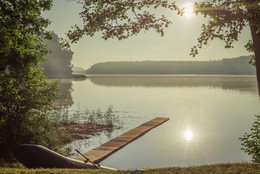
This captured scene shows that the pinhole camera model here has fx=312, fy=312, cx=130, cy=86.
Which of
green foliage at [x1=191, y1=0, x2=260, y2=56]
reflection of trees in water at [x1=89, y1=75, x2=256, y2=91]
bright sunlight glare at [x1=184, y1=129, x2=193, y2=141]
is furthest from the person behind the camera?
reflection of trees in water at [x1=89, y1=75, x2=256, y2=91]

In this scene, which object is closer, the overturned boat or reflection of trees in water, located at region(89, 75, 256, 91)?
the overturned boat

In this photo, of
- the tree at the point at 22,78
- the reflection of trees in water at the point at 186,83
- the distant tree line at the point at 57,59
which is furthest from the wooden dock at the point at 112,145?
the distant tree line at the point at 57,59

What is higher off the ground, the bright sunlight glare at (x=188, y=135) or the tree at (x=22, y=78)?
the tree at (x=22, y=78)

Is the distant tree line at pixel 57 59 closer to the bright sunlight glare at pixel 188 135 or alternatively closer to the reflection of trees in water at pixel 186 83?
the reflection of trees in water at pixel 186 83

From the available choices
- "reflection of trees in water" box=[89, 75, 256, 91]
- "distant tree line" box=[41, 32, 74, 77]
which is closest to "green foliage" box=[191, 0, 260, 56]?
"reflection of trees in water" box=[89, 75, 256, 91]

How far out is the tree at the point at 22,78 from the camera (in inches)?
398

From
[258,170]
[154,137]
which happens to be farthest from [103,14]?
[154,137]

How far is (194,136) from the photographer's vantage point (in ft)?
61.3

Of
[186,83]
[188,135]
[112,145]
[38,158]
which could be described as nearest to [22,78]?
[38,158]

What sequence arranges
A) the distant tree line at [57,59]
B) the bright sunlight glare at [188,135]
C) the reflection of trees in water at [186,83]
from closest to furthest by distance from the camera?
the bright sunlight glare at [188,135] < the reflection of trees in water at [186,83] < the distant tree line at [57,59]

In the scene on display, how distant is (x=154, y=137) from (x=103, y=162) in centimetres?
559

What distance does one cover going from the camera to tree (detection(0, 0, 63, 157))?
33.2 feet

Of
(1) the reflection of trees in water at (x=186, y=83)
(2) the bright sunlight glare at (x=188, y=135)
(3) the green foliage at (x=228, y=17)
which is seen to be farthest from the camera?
(1) the reflection of trees in water at (x=186, y=83)

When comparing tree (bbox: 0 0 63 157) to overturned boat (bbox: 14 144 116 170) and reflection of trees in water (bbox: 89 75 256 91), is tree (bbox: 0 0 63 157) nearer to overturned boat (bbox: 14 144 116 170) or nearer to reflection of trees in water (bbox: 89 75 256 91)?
overturned boat (bbox: 14 144 116 170)
